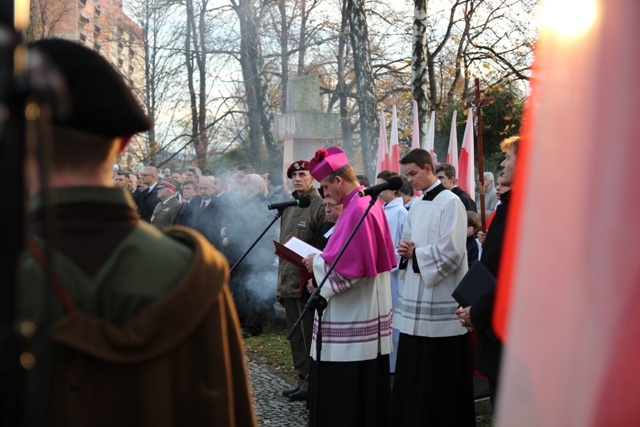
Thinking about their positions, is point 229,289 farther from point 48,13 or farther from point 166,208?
point 48,13

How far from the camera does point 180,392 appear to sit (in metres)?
1.76

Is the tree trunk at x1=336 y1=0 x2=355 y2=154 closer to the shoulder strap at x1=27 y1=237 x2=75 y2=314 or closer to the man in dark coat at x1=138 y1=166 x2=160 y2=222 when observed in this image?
the man in dark coat at x1=138 y1=166 x2=160 y2=222

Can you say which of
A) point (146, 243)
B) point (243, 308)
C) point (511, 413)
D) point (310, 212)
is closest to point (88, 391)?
point (146, 243)

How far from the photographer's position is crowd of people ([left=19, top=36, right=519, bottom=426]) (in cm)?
162

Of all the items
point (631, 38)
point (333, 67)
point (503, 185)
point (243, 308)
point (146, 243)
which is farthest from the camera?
point (333, 67)

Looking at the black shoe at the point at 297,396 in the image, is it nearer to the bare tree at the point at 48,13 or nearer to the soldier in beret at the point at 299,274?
the soldier in beret at the point at 299,274

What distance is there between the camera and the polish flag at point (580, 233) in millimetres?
2084

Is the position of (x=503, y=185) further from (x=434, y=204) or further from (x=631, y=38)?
(x=631, y=38)

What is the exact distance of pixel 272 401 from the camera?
22.4 feet

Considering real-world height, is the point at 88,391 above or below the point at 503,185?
below

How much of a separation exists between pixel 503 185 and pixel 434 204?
1.29 metres

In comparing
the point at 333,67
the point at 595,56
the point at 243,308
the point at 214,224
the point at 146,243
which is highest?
the point at 333,67

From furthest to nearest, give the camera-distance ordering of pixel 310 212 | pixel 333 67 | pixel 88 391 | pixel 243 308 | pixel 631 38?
pixel 333 67 < pixel 243 308 < pixel 310 212 < pixel 631 38 < pixel 88 391

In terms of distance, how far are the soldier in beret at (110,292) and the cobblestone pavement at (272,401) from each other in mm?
4512
